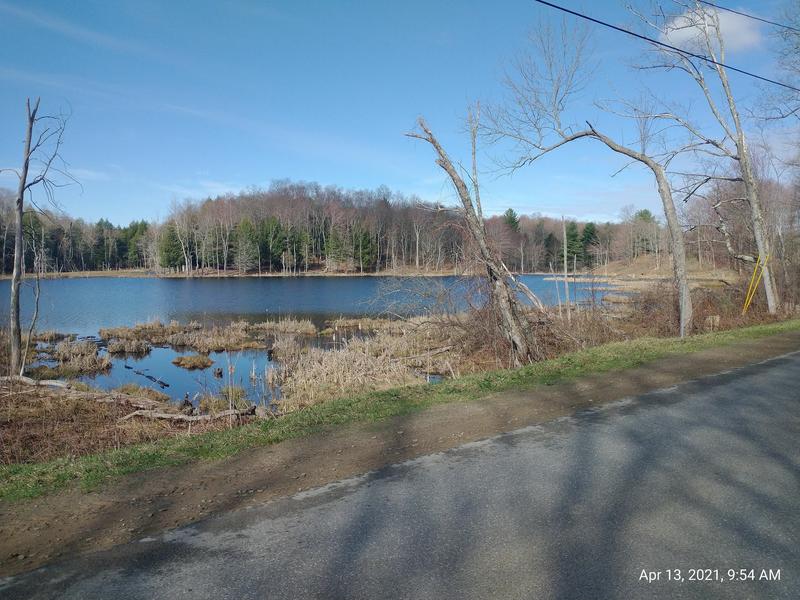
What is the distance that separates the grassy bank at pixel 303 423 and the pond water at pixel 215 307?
548 centimetres

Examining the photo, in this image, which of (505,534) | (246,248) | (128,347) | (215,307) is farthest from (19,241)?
(246,248)

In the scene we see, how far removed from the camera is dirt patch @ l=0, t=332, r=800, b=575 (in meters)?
4.27

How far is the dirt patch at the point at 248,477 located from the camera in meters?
4.27

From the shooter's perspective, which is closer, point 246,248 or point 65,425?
point 65,425

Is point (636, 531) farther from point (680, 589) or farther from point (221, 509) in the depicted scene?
point (221, 509)

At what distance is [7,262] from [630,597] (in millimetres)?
80815

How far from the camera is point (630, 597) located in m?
3.20

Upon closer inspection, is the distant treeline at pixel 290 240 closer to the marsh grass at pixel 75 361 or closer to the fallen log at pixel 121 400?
the marsh grass at pixel 75 361

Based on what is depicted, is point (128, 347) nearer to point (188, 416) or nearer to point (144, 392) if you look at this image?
point (144, 392)

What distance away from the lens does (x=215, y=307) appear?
41.4m

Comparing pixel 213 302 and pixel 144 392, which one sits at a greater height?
pixel 213 302

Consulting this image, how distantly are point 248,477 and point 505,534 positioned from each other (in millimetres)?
2586

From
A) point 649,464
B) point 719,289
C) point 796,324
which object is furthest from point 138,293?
point 649,464

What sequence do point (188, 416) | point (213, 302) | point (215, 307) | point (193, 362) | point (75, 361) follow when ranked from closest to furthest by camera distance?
point (188, 416), point (75, 361), point (193, 362), point (215, 307), point (213, 302)
